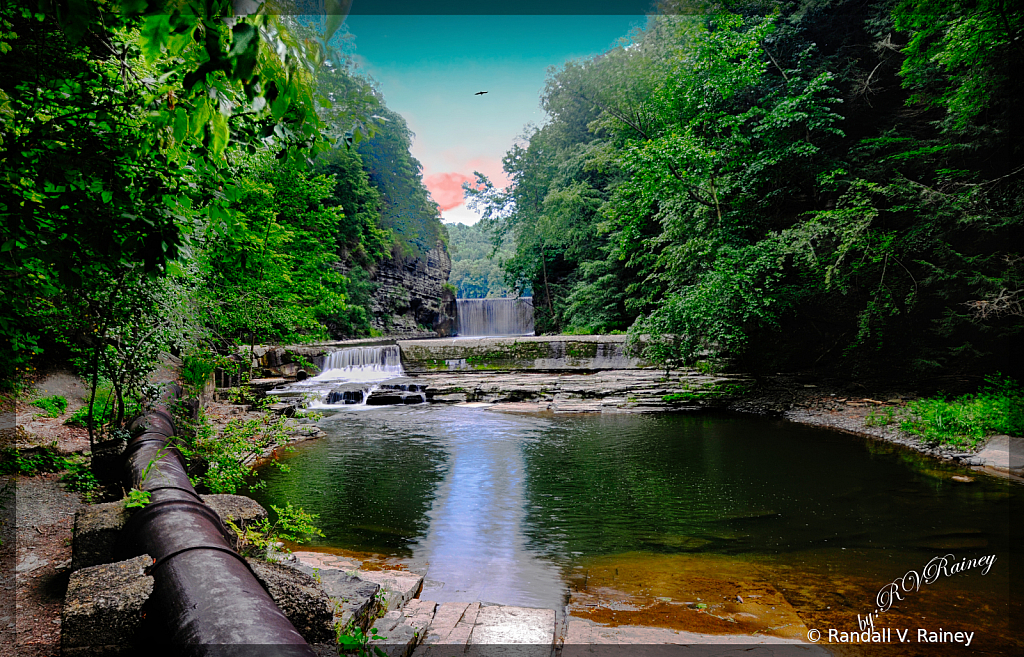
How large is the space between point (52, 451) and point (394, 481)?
366cm

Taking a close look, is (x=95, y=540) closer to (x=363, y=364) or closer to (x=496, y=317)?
(x=363, y=364)

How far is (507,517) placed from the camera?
5496 millimetres

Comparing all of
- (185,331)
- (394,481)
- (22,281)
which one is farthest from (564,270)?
(22,281)

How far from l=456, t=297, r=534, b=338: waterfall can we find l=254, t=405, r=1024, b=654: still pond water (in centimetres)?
2329

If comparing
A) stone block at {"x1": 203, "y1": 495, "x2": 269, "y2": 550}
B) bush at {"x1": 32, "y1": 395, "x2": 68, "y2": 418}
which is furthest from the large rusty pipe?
bush at {"x1": 32, "y1": 395, "x2": 68, "y2": 418}

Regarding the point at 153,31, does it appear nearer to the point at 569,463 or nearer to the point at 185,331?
the point at 185,331

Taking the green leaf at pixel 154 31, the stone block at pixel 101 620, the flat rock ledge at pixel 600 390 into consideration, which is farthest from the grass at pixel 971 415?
the green leaf at pixel 154 31

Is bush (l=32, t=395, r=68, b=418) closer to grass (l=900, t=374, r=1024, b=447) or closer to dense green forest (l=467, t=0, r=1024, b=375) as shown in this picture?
dense green forest (l=467, t=0, r=1024, b=375)

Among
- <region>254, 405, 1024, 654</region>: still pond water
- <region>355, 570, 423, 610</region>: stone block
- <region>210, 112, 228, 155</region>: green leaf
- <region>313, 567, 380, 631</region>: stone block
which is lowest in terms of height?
<region>254, 405, 1024, 654</region>: still pond water

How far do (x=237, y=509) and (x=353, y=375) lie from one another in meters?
14.2

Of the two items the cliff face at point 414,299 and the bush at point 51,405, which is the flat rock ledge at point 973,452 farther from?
the cliff face at point 414,299

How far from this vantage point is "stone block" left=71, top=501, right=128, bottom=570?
2547 mm

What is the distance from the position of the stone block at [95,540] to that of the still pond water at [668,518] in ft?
6.70

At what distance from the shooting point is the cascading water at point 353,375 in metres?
13.5
